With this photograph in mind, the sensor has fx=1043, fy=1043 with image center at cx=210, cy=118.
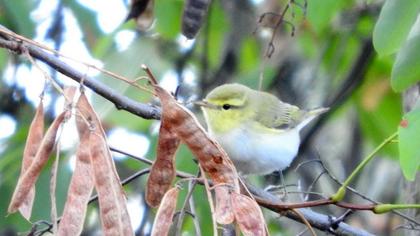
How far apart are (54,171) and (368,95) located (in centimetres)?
249

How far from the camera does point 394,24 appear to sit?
185 cm

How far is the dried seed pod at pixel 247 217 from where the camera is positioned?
1.43m

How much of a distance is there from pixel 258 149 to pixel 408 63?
44.7 inches

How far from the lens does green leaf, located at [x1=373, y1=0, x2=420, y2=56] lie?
1.82 metres

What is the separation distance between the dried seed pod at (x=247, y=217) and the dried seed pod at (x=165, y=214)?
9cm

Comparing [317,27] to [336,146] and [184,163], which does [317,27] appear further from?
[336,146]

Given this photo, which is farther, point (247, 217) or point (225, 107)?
point (225, 107)

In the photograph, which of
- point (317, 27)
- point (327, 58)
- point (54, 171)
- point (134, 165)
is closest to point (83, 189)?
point (54, 171)

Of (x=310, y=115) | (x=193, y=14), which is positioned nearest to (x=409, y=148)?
(x=193, y=14)

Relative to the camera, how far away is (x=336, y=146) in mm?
5039

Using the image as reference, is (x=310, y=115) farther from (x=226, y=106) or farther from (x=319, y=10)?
(x=319, y=10)

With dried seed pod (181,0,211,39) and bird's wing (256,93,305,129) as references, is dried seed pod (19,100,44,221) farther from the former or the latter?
bird's wing (256,93,305,129)

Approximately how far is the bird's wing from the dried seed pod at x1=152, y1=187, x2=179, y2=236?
1663mm

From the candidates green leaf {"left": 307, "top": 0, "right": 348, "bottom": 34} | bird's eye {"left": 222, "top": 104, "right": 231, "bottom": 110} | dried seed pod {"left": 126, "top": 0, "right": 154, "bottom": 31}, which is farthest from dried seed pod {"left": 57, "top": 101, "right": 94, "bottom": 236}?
bird's eye {"left": 222, "top": 104, "right": 231, "bottom": 110}
